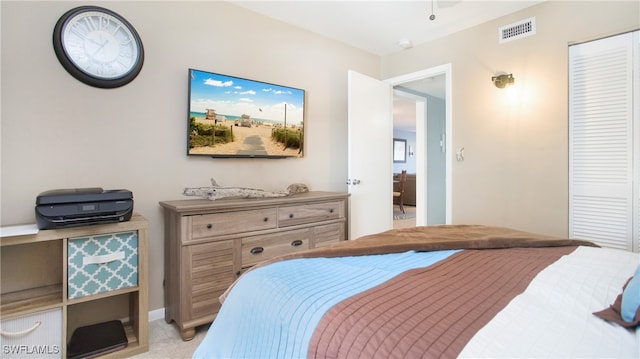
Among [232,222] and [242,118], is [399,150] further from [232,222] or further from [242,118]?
[232,222]

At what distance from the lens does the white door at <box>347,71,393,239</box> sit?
323cm

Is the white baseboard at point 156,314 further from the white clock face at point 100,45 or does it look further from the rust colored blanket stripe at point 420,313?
the rust colored blanket stripe at point 420,313

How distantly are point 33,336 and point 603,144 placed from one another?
12.6 feet

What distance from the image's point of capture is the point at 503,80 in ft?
9.13

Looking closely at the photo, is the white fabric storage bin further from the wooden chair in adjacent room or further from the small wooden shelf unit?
the wooden chair in adjacent room

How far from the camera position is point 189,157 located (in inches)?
95.7

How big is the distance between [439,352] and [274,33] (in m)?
2.92

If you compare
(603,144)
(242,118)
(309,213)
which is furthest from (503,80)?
(242,118)

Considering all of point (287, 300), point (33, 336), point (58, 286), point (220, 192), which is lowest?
point (33, 336)

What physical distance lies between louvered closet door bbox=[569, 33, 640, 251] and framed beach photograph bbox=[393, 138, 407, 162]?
8035 mm

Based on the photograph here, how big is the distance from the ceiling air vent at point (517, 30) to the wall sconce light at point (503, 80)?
14.0 inches

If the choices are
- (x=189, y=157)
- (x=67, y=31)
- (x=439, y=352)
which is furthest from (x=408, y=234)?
(x=67, y=31)

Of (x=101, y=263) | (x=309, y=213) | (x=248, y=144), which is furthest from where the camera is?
(x=248, y=144)

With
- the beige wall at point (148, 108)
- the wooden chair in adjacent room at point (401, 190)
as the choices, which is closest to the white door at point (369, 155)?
the beige wall at point (148, 108)
